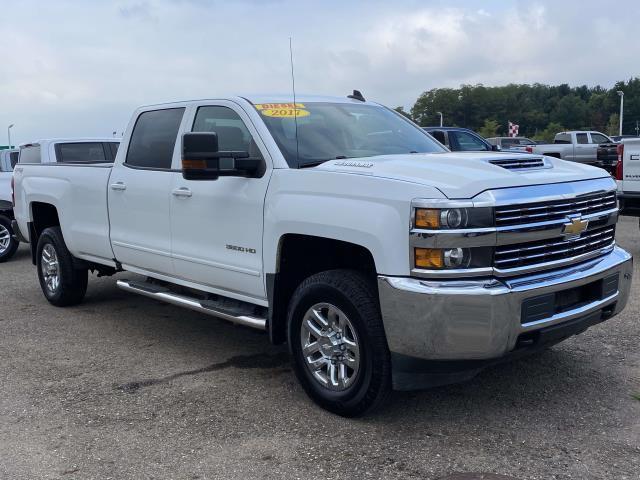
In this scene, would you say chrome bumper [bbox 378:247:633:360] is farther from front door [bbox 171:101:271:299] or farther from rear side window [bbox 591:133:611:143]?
rear side window [bbox 591:133:611:143]

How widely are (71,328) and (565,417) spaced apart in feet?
14.7

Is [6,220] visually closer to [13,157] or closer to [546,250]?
[13,157]

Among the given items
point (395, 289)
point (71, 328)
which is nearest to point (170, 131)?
point (71, 328)

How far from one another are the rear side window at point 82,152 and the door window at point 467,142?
23.3 ft

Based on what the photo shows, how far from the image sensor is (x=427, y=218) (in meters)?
3.55

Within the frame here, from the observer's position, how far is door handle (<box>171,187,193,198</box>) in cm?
511

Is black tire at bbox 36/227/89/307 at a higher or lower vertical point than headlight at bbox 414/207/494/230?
lower

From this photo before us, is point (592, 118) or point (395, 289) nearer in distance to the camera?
point (395, 289)

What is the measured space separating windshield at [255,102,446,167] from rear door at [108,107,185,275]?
1.05m

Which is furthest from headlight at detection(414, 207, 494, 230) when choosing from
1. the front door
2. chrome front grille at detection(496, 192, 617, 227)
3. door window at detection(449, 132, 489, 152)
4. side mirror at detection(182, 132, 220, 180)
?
door window at detection(449, 132, 489, 152)

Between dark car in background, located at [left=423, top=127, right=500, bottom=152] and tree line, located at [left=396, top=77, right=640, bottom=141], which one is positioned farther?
tree line, located at [left=396, top=77, right=640, bottom=141]

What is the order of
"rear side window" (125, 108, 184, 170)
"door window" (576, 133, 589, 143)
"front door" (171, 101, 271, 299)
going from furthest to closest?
1. "door window" (576, 133, 589, 143)
2. "rear side window" (125, 108, 184, 170)
3. "front door" (171, 101, 271, 299)

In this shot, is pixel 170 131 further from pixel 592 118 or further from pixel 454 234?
pixel 592 118

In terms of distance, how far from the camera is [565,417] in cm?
408
